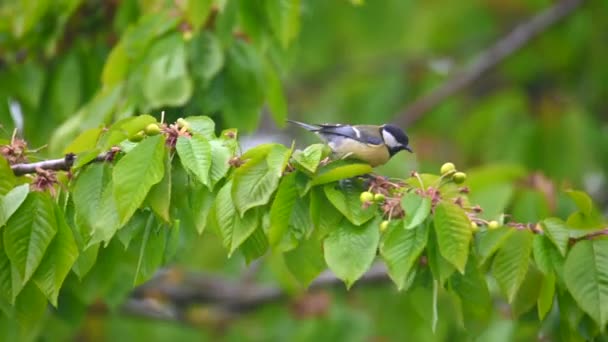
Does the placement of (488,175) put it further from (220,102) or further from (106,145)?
(106,145)

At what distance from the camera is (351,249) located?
3.24m

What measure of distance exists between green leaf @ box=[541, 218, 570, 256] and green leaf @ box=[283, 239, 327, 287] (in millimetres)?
760

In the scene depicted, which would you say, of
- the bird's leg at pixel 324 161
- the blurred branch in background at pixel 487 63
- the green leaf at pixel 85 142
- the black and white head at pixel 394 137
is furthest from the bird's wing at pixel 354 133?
the blurred branch in background at pixel 487 63

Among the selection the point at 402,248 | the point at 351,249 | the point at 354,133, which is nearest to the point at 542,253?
the point at 402,248

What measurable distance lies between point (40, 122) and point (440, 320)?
9.44 ft

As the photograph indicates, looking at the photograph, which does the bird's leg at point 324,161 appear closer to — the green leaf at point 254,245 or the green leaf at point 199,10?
the green leaf at point 254,245

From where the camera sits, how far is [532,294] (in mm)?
3619

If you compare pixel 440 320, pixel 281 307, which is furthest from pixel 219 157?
pixel 281 307

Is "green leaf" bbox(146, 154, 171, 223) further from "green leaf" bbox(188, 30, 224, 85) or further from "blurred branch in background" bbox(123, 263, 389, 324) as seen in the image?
"blurred branch in background" bbox(123, 263, 389, 324)

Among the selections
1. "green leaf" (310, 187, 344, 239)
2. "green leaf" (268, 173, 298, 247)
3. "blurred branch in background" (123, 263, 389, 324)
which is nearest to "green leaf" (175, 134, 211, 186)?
"green leaf" (268, 173, 298, 247)

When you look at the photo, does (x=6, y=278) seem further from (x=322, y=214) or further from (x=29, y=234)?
(x=322, y=214)

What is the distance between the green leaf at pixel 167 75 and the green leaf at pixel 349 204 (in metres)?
1.53

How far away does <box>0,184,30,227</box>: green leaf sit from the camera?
3170mm

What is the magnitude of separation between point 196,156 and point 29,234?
0.59 meters
